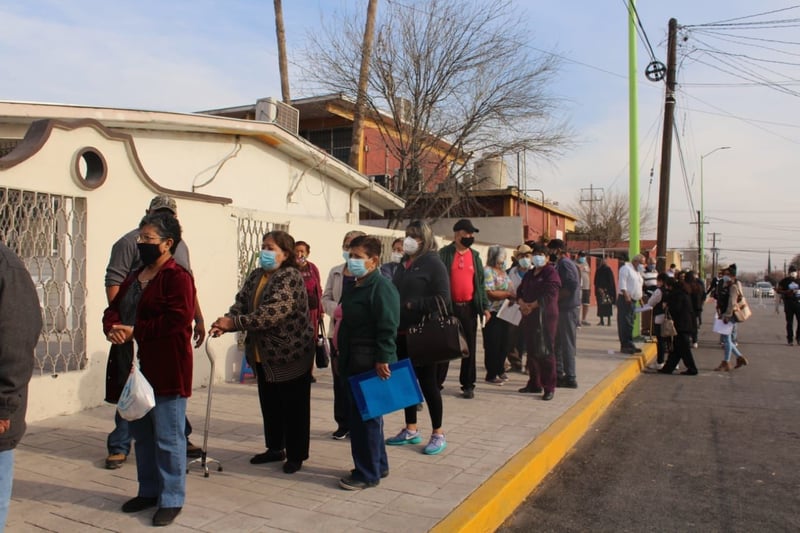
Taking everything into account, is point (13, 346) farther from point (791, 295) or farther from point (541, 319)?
point (791, 295)

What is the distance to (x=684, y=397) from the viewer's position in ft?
27.9

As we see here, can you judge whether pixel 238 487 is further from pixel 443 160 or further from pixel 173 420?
pixel 443 160

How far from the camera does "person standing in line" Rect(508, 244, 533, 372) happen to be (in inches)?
347

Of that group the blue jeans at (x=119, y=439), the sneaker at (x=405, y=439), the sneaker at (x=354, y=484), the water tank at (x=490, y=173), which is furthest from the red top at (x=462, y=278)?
the water tank at (x=490, y=173)

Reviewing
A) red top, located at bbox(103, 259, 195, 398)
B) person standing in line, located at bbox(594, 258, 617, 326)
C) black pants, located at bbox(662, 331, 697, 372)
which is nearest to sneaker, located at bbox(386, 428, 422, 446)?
red top, located at bbox(103, 259, 195, 398)

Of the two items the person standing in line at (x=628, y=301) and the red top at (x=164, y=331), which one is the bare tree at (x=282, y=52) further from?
the red top at (x=164, y=331)

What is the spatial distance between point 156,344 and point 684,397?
279 inches

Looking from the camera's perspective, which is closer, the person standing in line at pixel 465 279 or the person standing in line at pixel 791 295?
the person standing in line at pixel 465 279

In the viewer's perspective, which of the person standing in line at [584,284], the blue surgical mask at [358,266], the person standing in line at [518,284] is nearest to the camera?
the blue surgical mask at [358,266]

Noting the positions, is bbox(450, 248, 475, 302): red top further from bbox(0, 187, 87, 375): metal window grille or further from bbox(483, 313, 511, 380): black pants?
bbox(0, 187, 87, 375): metal window grille

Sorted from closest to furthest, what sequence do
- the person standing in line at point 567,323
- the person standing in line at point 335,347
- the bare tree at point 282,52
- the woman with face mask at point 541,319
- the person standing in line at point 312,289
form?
the person standing in line at point 335,347
the person standing in line at point 312,289
the woman with face mask at point 541,319
the person standing in line at point 567,323
the bare tree at point 282,52

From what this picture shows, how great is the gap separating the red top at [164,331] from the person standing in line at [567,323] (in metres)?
5.41

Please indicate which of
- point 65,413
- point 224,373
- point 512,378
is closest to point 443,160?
point 512,378

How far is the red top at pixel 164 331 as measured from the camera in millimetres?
3695
